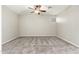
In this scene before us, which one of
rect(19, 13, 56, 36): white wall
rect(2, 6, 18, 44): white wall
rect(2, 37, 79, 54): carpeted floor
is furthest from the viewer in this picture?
rect(19, 13, 56, 36): white wall

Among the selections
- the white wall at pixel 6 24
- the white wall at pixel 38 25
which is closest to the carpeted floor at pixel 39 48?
the white wall at pixel 6 24

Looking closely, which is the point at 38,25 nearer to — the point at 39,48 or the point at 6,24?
the point at 6,24

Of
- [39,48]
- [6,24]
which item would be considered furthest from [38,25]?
[39,48]

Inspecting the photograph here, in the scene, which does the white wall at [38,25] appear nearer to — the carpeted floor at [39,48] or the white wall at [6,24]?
the white wall at [6,24]

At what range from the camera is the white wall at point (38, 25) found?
10445 mm

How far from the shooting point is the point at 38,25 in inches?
413

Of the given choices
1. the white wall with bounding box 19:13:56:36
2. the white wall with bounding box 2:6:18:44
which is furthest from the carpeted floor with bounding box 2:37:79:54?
the white wall with bounding box 19:13:56:36

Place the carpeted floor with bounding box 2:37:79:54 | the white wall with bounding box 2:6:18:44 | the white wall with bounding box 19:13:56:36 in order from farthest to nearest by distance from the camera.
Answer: the white wall with bounding box 19:13:56:36
the white wall with bounding box 2:6:18:44
the carpeted floor with bounding box 2:37:79:54

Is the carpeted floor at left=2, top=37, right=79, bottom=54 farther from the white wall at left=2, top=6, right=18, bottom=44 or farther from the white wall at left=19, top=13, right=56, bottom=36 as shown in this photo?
the white wall at left=19, top=13, right=56, bottom=36

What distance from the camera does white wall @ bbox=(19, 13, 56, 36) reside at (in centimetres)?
1045

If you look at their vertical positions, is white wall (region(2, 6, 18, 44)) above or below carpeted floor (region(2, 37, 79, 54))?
above
